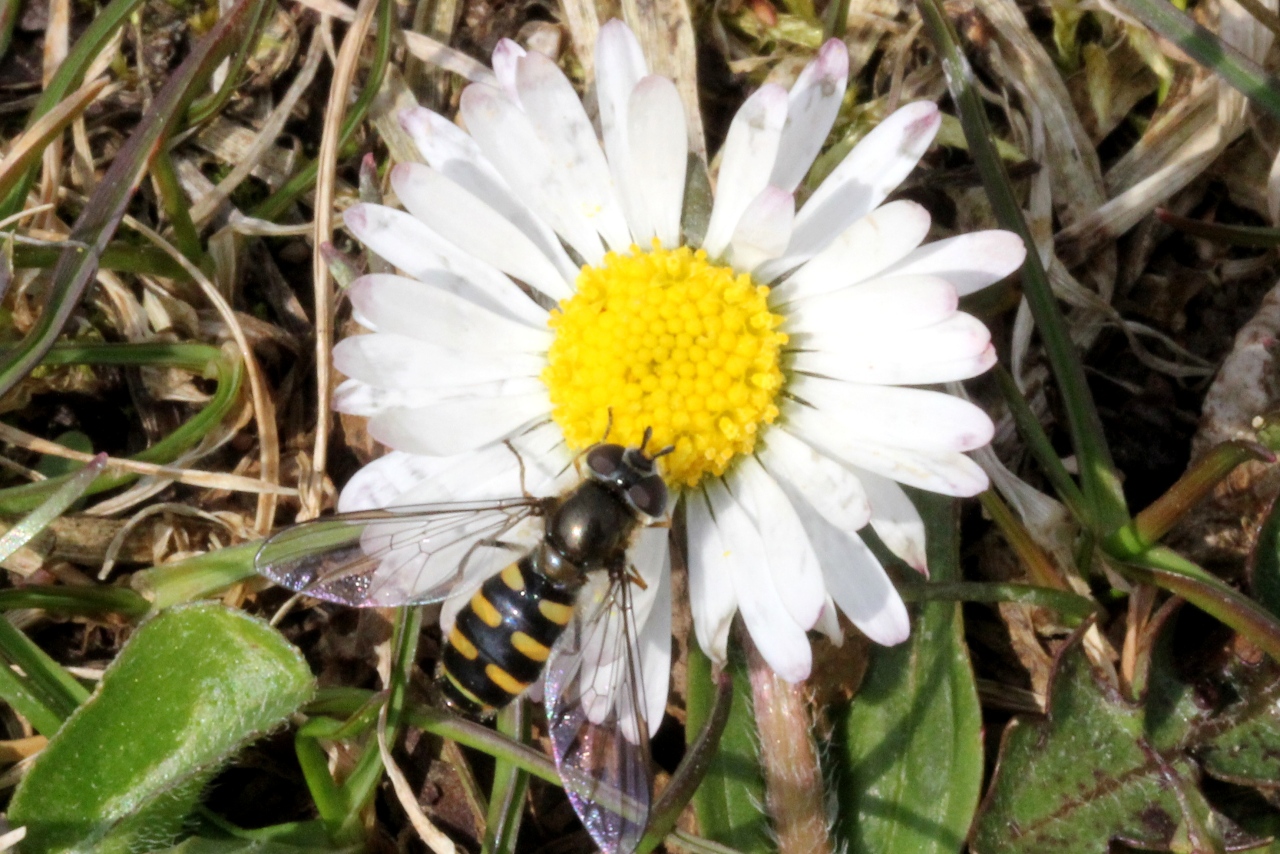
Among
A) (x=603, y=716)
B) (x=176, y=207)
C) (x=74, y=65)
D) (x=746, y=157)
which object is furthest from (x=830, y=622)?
(x=74, y=65)

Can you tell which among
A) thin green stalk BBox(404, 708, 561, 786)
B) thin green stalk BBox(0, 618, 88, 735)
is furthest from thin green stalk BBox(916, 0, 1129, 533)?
thin green stalk BBox(0, 618, 88, 735)

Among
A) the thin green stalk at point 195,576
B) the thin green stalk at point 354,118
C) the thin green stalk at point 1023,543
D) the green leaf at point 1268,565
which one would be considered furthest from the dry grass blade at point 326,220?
the green leaf at point 1268,565

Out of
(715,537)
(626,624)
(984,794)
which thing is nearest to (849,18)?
(715,537)

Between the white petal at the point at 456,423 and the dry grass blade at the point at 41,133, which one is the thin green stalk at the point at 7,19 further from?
the white petal at the point at 456,423

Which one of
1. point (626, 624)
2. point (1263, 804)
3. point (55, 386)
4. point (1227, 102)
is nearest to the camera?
point (626, 624)

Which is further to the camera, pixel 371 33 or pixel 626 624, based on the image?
pixel 371 33

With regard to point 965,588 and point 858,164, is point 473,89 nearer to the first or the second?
point 858,164
